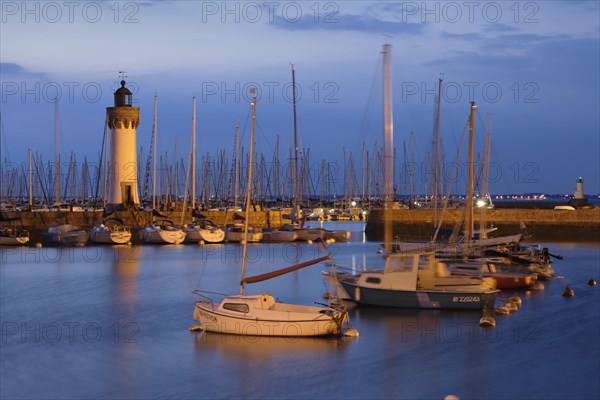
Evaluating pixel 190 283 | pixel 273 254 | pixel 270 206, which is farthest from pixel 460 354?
pixel 270 206

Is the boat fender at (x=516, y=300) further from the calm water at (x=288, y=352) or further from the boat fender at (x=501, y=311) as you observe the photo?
the boat fender at (x=501, y=311)

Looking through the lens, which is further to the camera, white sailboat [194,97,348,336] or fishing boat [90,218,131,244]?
fishing boat [90,218,131,244]

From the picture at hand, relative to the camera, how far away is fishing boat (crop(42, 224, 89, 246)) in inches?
2128

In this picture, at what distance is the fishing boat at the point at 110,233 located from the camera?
53.3m

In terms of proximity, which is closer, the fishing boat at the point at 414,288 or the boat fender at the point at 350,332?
the boat fender at the point at 350,332

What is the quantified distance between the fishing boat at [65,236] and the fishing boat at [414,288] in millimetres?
30874

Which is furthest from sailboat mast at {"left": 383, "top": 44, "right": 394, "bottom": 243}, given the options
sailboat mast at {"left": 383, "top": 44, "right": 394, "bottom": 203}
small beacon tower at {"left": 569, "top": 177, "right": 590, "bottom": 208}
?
small beacon tower at {"left": 569, "top": 177, "right": 590, "bottom": 208}

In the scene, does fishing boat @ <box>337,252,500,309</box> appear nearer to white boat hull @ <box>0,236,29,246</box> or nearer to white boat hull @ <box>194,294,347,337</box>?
white boat hull @ <box>194,294,347,337</box>

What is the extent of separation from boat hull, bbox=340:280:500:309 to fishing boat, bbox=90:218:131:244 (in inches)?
1168

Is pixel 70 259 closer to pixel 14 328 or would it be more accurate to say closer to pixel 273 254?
pixel 273 254

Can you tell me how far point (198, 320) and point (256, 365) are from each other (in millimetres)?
3871

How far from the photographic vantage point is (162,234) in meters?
54.6

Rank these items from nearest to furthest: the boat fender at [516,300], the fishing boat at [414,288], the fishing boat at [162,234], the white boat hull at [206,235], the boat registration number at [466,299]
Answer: the fishing boat at [414,288] < the boat registration number at [466,299] < the boat fender at [516,300] < the fishing boat at [162,234] < the white boat hull at [206,235]

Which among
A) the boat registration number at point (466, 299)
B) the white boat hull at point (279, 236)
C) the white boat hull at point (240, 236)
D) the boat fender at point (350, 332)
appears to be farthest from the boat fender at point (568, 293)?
the white boat hull at point (240, 236)
